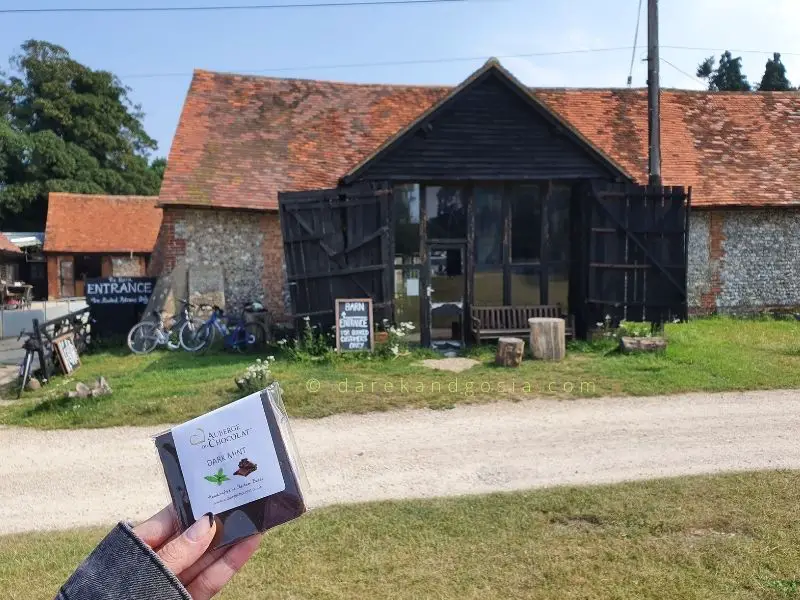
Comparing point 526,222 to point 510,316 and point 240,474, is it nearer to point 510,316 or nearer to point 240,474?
point 510,316

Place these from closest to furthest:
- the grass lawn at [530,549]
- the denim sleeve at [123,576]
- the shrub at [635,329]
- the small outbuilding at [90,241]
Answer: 1. the denim sleeve at [123,576]
2. the grass lawn at [530,549]
3. the shrub at [635,329]
4. the small outbuilding at [90,241]

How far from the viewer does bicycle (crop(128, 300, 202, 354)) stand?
13164 millimetres

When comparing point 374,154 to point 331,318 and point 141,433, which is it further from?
point 141,433

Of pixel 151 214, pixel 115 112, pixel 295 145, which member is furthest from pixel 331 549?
pixel 115 112

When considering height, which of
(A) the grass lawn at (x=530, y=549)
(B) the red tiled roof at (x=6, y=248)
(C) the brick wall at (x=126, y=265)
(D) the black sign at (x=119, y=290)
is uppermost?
(B) the red tiled roof at (x=6, y=248)

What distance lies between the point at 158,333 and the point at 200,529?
12410 millimetres

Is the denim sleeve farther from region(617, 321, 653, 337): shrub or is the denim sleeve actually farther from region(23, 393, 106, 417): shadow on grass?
region(617, 321, 653, 337): shrub

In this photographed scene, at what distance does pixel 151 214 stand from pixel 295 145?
69.9 feet

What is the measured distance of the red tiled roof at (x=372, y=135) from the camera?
1491 centimetres

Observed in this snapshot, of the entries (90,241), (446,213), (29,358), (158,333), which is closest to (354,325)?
(446,213)

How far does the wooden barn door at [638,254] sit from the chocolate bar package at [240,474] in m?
11.7

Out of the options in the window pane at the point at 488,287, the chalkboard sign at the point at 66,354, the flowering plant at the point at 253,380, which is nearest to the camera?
the flowering plant at the point at 253,380

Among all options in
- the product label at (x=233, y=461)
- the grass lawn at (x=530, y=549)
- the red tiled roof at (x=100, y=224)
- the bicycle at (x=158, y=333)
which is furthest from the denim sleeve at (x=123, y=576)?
the red tiled roof at (x=100, y=224)

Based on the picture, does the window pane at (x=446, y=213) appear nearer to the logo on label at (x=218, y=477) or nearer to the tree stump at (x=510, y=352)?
the tree stump at (x=510, y=352)
